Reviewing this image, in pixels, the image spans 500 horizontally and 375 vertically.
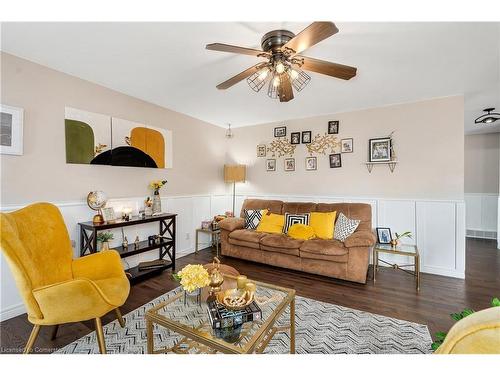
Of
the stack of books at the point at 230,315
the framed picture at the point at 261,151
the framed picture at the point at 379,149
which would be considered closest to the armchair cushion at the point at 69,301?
the stack of books at the point at 230,315

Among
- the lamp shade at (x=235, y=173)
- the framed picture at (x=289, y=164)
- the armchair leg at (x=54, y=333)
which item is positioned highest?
the framed picture at (x=289, y=164)

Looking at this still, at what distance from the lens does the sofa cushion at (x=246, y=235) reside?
131 inches

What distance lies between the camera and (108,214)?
8.59ft

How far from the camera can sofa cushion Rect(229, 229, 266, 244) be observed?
332 cm

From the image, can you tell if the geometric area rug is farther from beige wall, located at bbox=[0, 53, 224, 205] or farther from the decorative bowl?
beige wall, located at bbox=[0, 53, 224, 205]

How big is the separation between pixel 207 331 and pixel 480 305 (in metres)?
2.76

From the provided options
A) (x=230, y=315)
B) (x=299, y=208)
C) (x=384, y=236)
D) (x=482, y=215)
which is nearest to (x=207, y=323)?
(x=230, y=315)

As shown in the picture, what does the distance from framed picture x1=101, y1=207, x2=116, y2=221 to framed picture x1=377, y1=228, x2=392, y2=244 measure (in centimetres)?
341

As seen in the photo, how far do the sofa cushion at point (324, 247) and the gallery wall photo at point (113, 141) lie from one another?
7.77 ft

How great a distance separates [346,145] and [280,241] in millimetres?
1899

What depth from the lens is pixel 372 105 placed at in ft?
11.0

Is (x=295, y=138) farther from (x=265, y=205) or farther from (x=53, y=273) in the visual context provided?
(x=53, y=273)

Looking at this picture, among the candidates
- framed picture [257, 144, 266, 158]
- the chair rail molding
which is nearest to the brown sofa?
the chair rail molding

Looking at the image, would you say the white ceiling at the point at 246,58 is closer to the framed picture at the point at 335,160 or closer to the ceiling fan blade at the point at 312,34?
the ceiling fan blade at the point at 312,34
